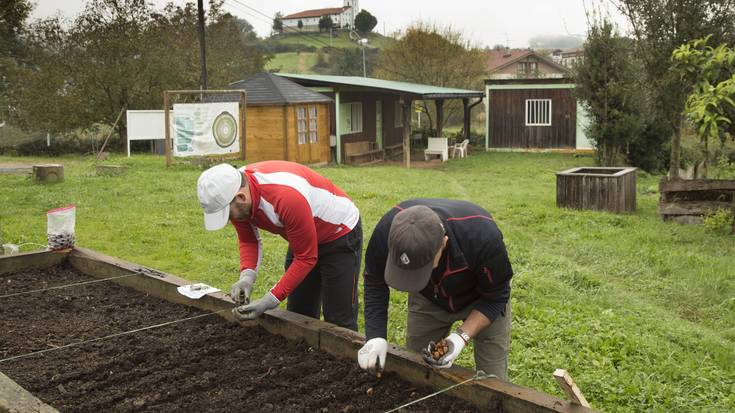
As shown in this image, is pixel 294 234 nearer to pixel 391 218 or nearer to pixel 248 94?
pixel 391 218

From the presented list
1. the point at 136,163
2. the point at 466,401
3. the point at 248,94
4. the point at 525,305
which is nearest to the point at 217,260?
the point at 525,305

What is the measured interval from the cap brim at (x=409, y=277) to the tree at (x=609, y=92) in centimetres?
1497

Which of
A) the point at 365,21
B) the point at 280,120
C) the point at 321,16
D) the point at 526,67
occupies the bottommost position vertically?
the point at 280,120

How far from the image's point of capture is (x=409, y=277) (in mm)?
2621

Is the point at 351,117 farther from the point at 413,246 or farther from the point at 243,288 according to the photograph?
→ the point at 413,246

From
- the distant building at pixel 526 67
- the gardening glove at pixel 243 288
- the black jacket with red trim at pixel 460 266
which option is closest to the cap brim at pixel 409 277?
the black jacket with red trim at pixel 460 266

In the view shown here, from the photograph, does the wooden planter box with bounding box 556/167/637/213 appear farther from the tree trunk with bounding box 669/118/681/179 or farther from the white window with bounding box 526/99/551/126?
the white window with bounding box 526/99/551/126

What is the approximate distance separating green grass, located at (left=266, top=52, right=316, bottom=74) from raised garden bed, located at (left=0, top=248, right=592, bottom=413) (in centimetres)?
5548

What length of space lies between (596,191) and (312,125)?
10480mm

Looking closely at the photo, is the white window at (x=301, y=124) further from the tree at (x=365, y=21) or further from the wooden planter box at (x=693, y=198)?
the tree at (x=365, y=21)

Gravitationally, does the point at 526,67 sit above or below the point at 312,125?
above

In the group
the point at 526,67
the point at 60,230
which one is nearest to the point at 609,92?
the point at 60,230

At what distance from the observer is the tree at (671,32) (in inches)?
461

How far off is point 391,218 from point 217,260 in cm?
473
